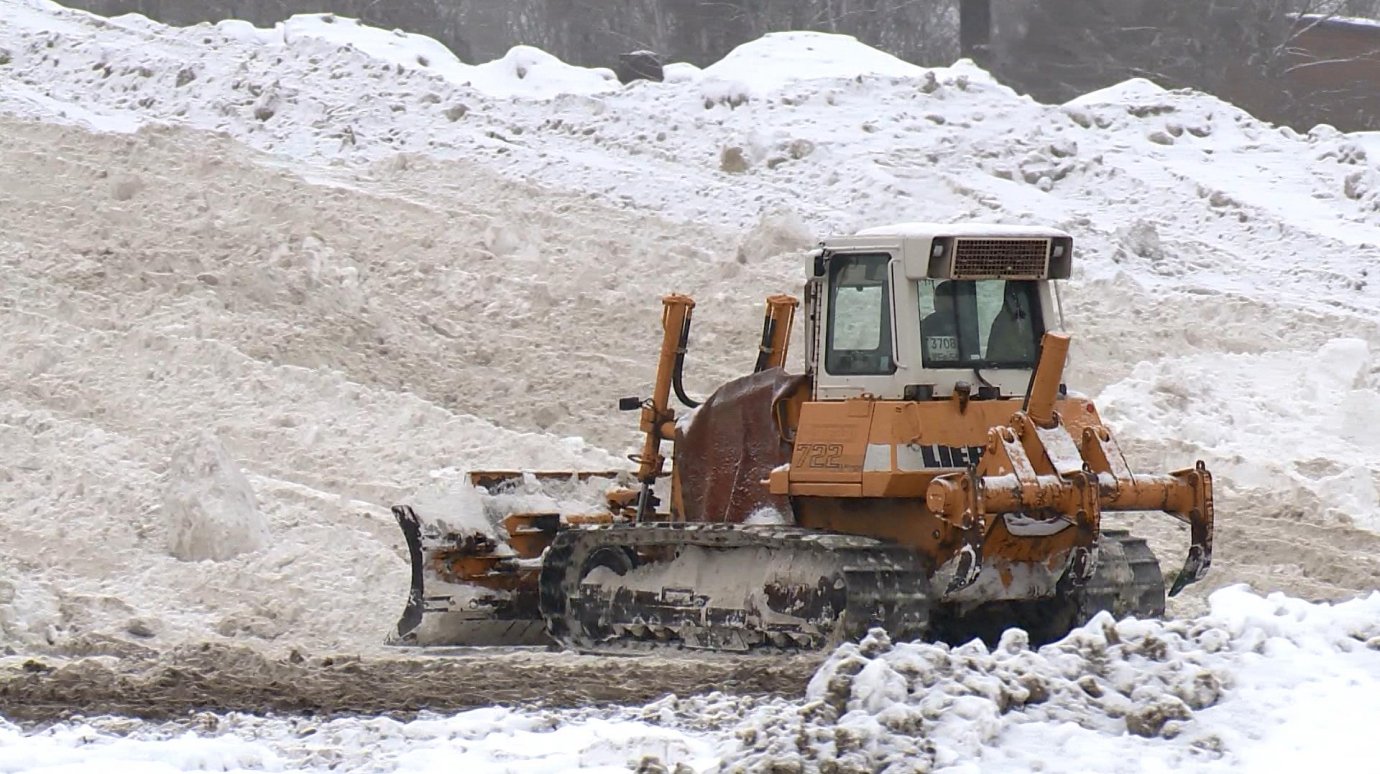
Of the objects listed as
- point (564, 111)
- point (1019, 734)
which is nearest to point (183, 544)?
point (1019, 734)

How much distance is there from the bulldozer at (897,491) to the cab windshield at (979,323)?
0.01 m

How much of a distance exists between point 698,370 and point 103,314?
5008 mm

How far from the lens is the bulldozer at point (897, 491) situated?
27.9ft

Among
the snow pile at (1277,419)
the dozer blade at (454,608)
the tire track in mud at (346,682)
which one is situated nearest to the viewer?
the tire track in mud at (346,682)

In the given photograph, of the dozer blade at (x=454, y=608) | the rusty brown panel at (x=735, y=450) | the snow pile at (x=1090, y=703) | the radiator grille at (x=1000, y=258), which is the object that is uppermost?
the radiator grille at (x=1000, y=258)

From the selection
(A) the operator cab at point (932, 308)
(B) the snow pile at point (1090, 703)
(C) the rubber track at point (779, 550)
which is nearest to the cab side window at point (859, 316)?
(A) the operator cab at point (932, 308)

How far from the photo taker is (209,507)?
11.9 metres

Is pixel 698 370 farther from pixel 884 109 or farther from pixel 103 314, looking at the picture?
pixel 884 109

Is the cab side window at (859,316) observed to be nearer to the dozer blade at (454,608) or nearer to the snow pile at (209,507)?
the dozer blade at (454,608)

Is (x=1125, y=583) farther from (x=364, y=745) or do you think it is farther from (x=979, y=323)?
(x=364, y=745)

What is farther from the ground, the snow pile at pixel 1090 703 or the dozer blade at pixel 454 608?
the snow pile at pixel 1090 703

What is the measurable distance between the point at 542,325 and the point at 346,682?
395 inches

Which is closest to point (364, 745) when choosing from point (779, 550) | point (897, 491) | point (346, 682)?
point (346, 682)

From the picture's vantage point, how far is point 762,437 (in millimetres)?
9625
